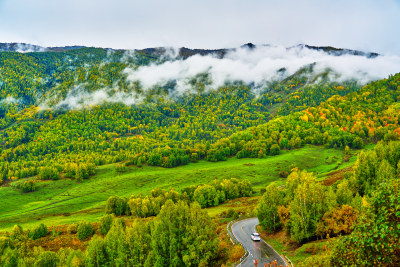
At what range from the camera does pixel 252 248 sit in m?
61.9

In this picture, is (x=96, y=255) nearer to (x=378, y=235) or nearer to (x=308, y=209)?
(x=308, y=209)

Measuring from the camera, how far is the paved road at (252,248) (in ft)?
173

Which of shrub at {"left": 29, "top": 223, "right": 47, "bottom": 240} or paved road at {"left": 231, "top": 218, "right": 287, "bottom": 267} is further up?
paved road at {"left": 231, "top": 218, "right": 287, "bottom": 267}

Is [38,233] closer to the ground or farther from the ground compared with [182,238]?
closer to the ground

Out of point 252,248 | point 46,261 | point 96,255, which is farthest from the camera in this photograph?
point 46,261

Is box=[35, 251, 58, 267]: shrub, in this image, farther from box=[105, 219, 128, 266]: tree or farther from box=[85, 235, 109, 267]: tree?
box=[105, 219, 128, 266]: tree

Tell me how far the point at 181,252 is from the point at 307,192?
1254 inches

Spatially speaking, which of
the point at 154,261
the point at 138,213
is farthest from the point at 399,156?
the point at 138,213

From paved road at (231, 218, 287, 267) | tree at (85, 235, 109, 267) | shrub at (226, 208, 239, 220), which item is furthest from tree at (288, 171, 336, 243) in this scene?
tree at (85, 235, 109, 267)

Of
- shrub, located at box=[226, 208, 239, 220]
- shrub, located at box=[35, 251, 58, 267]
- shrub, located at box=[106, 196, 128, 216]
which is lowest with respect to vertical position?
shrub, located at box=[106, 196, 128, 216]

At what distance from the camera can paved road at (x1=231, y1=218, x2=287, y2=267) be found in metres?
52.7

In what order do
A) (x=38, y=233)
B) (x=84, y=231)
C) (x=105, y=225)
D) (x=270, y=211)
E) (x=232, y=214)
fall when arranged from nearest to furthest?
(x=270, y=211)
(x=232, y=214)
(x=84, y=231)
(x=105, y=225)
(x=38, y=233)

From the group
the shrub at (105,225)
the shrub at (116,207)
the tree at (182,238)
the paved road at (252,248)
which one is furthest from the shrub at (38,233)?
the tree at (182,238)

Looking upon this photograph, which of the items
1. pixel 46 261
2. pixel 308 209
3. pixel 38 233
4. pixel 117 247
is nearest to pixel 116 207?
pixel 38 233
